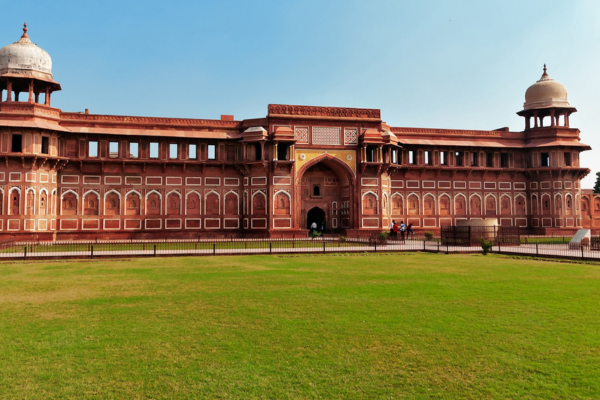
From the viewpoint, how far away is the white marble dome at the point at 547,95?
33.6m

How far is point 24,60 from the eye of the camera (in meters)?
26.5

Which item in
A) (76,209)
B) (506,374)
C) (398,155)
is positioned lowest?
(506,374)

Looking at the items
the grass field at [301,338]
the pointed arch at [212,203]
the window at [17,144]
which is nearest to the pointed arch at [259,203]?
the pointed arch at [212,203]

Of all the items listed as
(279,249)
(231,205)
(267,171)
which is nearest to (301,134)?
(267,171)

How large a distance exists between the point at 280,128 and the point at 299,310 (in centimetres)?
2267

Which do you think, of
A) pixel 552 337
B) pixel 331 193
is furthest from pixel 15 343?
pixel 331 193

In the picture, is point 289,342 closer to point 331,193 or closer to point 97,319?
point 97,319

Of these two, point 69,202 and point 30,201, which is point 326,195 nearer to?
point 69,202

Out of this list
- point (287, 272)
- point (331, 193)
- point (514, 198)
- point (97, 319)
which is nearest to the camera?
point (97, 319)

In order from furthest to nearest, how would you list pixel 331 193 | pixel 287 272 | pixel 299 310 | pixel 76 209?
pixel 331 193 < pixel 76 209 < pixel 287 272 < pixel 299 310

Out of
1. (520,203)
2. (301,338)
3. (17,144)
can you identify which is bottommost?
(301,338)

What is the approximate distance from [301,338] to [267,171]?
78.8 feet

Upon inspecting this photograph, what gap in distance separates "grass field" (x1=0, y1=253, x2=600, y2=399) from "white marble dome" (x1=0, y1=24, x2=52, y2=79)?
21.1 meters

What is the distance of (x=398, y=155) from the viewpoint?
33625mm
